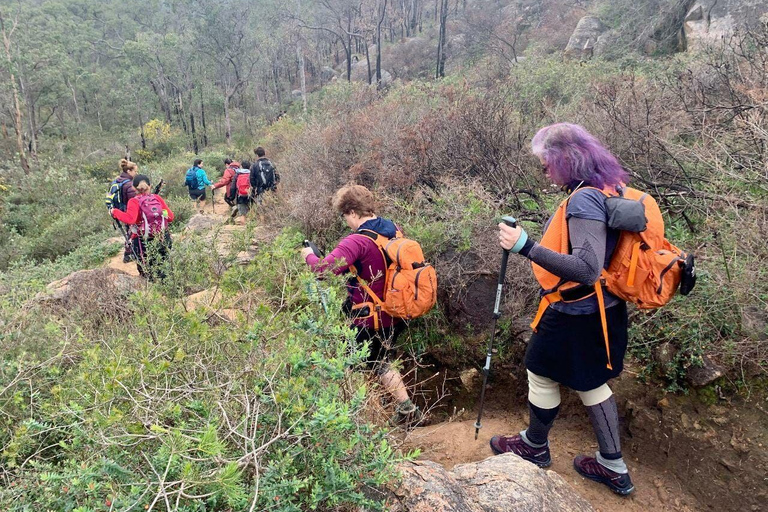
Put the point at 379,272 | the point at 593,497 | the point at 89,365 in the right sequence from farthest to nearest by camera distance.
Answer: the point at 379,272 → the point at 593,497 → the point at 89,365

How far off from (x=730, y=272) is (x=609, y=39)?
18551 millimetres

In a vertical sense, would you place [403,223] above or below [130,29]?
below

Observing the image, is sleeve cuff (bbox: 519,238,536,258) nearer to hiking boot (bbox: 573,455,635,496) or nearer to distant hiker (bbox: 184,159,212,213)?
hiking boot (bbox: 573,455,635,496)

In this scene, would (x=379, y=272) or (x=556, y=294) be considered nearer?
(x=556, y=294)

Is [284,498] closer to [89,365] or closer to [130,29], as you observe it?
[89,365]

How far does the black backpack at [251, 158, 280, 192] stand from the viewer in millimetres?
8367

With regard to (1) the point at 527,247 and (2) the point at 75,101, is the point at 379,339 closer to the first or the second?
(1) the point at 527,247

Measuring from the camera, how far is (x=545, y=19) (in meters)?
27.4

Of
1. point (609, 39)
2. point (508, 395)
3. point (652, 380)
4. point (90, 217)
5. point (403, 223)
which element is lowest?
point (90, 217)

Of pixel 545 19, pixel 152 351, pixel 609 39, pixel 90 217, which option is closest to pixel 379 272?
pixel 152 351

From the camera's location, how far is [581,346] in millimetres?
2332

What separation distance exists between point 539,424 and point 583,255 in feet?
3.90

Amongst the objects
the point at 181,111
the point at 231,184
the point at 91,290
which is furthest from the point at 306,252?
the point at 181,111

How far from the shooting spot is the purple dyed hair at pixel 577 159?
216cm
